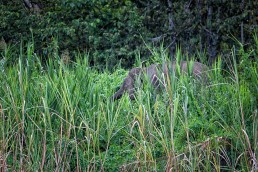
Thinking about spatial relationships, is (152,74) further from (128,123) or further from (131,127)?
(131,127)

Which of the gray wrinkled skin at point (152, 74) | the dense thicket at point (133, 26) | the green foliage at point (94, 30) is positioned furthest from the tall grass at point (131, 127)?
the green foliage at point (94, 30)

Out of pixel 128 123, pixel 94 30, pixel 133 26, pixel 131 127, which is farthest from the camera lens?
pixel 94 30

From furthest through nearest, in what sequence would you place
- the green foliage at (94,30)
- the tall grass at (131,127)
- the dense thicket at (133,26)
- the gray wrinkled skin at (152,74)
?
the green foliage at (94,30), the dense thicket at (133,26), the gray wrinkled skin at (152,74), the tall grass at (131,127)

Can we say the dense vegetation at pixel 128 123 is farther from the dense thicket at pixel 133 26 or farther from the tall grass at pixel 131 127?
the dense thicket at pixel 133 26

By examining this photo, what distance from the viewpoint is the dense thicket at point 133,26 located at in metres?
10.4

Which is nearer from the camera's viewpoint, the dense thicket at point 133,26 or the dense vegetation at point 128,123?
the dense vegetation at point 128,123

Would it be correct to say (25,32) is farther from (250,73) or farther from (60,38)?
(250,73)

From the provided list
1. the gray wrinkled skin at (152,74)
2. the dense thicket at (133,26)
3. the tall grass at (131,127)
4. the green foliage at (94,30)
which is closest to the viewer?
the tall grass at (131,127)

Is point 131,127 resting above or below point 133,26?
above

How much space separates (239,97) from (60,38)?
22.7 ft

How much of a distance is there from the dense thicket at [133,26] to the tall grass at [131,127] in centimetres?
450

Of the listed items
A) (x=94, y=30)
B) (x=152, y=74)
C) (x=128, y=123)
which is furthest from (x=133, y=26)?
(x=128, y=123)

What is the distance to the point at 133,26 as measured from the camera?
11117mm

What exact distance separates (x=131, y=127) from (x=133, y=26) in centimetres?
603
